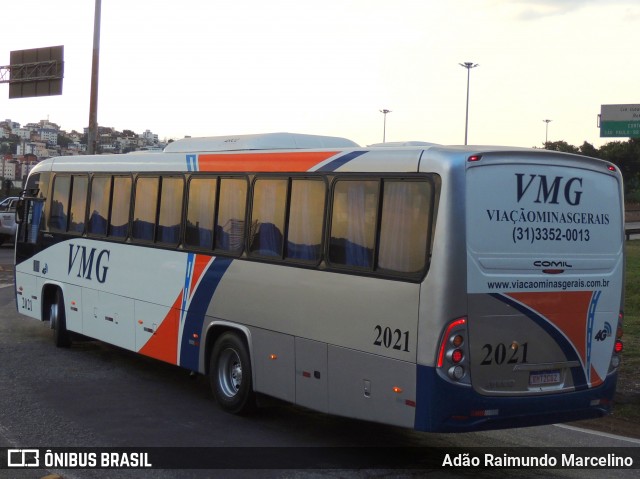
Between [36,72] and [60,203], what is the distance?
22.3 metres

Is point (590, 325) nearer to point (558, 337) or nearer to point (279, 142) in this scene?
point (558, 337)

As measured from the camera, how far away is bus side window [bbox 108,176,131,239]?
12.6 m

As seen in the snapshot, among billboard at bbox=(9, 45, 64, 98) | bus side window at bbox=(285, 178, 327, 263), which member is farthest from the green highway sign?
bus side window at bbox=(285, 178, 327, 263)

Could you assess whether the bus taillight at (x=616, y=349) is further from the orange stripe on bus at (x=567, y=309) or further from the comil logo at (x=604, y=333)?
the orange stripe on bus at (x=567, y=309)

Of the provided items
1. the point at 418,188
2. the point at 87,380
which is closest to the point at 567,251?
the point at 418,188

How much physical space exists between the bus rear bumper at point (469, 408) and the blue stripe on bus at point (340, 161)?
7.26 ft

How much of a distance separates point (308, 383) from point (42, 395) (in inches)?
142

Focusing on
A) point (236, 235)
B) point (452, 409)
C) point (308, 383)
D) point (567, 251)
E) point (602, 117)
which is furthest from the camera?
point (602, 117)

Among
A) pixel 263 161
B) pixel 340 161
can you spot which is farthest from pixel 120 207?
pixel 340 161

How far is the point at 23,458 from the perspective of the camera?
26.5 feet

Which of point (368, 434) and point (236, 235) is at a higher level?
point (236, 235)

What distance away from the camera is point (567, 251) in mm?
8164

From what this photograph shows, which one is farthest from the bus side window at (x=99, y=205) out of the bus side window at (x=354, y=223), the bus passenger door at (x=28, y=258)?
the bus side window at (x=354, y=223)

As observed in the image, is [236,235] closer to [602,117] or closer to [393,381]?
[393,381]
